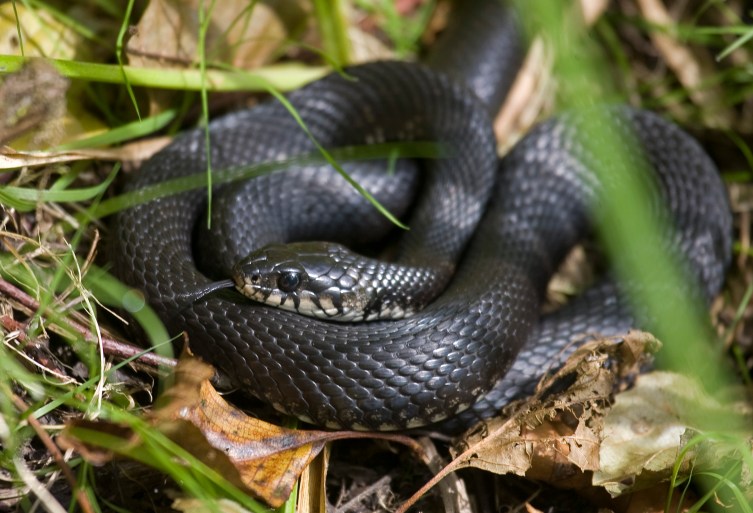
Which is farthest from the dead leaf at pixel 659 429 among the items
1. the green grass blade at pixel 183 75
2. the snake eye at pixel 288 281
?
the green grass blade at pixel 183 75

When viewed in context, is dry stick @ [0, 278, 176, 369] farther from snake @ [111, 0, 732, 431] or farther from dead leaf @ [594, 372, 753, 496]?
dead leaf @ [594, 372, 753, 496]

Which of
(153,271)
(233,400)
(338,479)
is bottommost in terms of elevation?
(338,479)

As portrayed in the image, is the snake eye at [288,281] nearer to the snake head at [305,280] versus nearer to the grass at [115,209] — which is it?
the snake head at [305,280]

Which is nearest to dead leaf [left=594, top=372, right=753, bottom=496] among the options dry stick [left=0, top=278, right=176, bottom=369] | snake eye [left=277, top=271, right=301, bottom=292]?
snake eye [left=277, top=271, right=301, bottom=292]

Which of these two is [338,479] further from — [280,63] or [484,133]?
[280,63]

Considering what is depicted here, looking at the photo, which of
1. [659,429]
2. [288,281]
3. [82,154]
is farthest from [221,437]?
[659,429]

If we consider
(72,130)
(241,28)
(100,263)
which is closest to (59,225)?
(100,263)

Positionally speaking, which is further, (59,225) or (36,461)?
(59,225)
